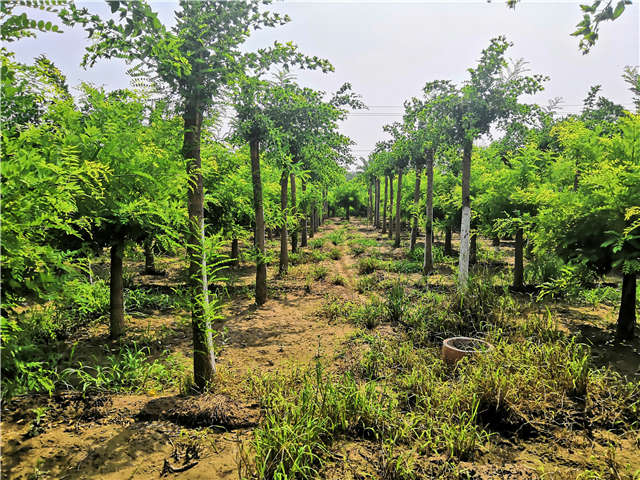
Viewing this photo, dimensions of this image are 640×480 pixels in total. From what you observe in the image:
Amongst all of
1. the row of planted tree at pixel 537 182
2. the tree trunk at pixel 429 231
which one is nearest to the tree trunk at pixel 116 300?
the row of planted tree at pixel 537 182

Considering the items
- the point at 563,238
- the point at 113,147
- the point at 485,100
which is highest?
the point at 485,100

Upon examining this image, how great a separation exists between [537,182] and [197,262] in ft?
29.3

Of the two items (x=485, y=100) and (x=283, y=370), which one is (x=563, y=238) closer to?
(x=485, y=100)

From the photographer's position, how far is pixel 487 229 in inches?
390

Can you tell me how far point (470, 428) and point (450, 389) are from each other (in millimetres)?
754

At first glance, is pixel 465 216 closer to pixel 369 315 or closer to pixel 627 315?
pixel 627 315

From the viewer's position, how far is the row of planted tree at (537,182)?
5129 millimetres

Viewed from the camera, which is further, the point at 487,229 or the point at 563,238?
the point at 487,229

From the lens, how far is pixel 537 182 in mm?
8828

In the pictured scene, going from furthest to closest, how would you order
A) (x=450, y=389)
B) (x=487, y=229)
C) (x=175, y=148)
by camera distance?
(x=487, y=229) < (x=175, y=148) < (x=450, y=389)

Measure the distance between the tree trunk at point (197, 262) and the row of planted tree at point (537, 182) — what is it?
5.38 metres

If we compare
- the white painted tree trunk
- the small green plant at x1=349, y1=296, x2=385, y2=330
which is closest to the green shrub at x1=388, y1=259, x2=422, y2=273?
the white painted tree trunk

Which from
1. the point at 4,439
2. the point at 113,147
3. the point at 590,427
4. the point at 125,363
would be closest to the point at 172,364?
the point at 125,363

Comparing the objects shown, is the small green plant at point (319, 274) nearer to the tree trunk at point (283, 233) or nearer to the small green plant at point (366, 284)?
the tree trunk at point (283, 233)
